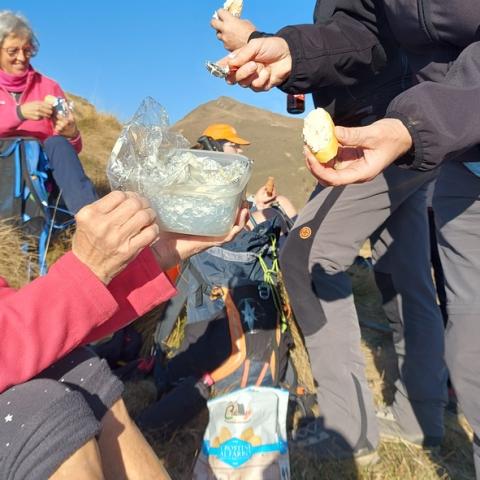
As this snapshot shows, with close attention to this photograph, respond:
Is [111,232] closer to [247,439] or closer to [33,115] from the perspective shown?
[247,439]

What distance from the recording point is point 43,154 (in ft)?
10.3

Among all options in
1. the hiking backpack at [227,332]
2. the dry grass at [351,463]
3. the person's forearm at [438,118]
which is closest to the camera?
the person's forearm at [438,118]

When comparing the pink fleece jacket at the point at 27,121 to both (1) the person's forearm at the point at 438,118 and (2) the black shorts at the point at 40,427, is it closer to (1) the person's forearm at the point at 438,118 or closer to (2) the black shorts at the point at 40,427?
(2) the black shorts at the point at 40,427

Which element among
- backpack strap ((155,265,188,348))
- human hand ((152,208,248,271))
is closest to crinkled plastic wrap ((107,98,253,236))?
human hand ((152,208,248,271))

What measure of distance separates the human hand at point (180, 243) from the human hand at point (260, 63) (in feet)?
1.54

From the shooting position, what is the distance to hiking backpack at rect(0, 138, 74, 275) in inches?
120

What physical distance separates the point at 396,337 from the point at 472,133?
4.88 feet

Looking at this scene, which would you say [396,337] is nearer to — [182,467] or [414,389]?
[414,389]


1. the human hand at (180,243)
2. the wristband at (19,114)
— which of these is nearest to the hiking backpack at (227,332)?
the human hand at (180,243)

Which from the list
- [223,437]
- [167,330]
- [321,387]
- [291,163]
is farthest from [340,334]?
[291,163]

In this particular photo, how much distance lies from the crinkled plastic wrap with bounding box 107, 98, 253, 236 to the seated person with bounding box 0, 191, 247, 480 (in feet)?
0.40

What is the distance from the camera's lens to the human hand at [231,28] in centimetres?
181

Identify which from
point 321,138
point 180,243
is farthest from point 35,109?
point 321,138

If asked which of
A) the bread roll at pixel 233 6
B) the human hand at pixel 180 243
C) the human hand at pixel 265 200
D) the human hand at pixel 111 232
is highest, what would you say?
the bread roll at pixel 233 6
